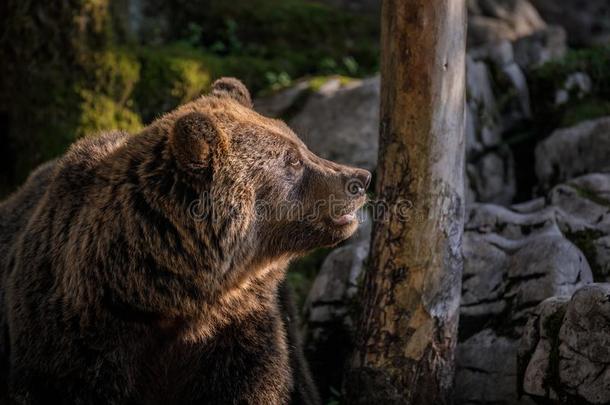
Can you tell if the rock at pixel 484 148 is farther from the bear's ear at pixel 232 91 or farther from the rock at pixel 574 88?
the bear's ear at pixel 232 91

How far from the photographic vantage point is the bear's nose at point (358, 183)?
4.86 m

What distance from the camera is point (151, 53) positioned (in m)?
9.10

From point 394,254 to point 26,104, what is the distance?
4.63 m

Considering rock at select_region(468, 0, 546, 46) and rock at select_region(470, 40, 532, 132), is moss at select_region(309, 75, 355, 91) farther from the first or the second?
rock at select_region(468, 0, 546, 46)

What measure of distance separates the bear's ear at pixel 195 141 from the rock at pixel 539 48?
625 centimetres

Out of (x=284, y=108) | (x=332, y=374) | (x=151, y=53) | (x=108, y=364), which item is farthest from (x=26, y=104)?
(x=108, y=364)

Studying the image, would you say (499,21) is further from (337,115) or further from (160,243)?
(160,243)

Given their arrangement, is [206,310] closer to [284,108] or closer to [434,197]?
[434,197]

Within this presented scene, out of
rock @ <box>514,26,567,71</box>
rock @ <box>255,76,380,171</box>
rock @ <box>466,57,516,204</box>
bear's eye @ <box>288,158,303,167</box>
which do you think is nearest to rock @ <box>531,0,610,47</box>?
rock @ <box>514,26,567,71</box>

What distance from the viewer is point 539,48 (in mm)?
A: 10453

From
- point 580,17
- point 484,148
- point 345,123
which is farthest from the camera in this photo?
point 580,17

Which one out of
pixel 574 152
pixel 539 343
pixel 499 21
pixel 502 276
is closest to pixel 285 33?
pixel 499 21

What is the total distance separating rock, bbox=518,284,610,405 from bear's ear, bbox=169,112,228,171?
2.24 meters

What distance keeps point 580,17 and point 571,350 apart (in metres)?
9.21
